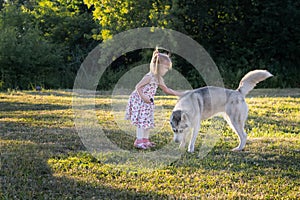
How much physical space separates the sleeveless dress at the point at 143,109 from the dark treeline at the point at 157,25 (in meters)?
12.5

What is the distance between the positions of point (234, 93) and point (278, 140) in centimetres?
136

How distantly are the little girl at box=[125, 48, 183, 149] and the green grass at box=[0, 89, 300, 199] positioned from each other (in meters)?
0.30

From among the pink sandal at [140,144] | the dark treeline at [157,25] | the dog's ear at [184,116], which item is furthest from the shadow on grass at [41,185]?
the dark treeline at [157,25]

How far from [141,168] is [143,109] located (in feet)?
5.27

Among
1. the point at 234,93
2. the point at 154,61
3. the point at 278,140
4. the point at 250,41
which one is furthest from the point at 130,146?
the point at 250,41

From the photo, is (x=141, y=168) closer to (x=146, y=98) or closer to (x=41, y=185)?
(x=41, y=185)

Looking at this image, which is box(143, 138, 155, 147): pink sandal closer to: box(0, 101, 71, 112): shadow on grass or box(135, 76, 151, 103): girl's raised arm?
box(135, 76, 151, 103): girl's raised arm

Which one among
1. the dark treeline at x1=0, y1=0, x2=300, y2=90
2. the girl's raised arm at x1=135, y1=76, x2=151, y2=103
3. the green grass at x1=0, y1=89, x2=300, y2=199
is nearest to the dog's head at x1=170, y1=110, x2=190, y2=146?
the green grass at x1=0, y1=89, x2=300, y2=199

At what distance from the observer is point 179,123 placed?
244 inches

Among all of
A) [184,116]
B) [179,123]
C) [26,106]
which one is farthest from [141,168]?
[26,106]

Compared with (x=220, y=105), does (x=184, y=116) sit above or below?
below

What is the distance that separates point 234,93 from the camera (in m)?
6.87

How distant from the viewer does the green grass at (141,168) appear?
4.79m

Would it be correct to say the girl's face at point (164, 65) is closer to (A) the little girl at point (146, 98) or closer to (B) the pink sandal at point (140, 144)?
(A) the little girl at point (146, 98)
